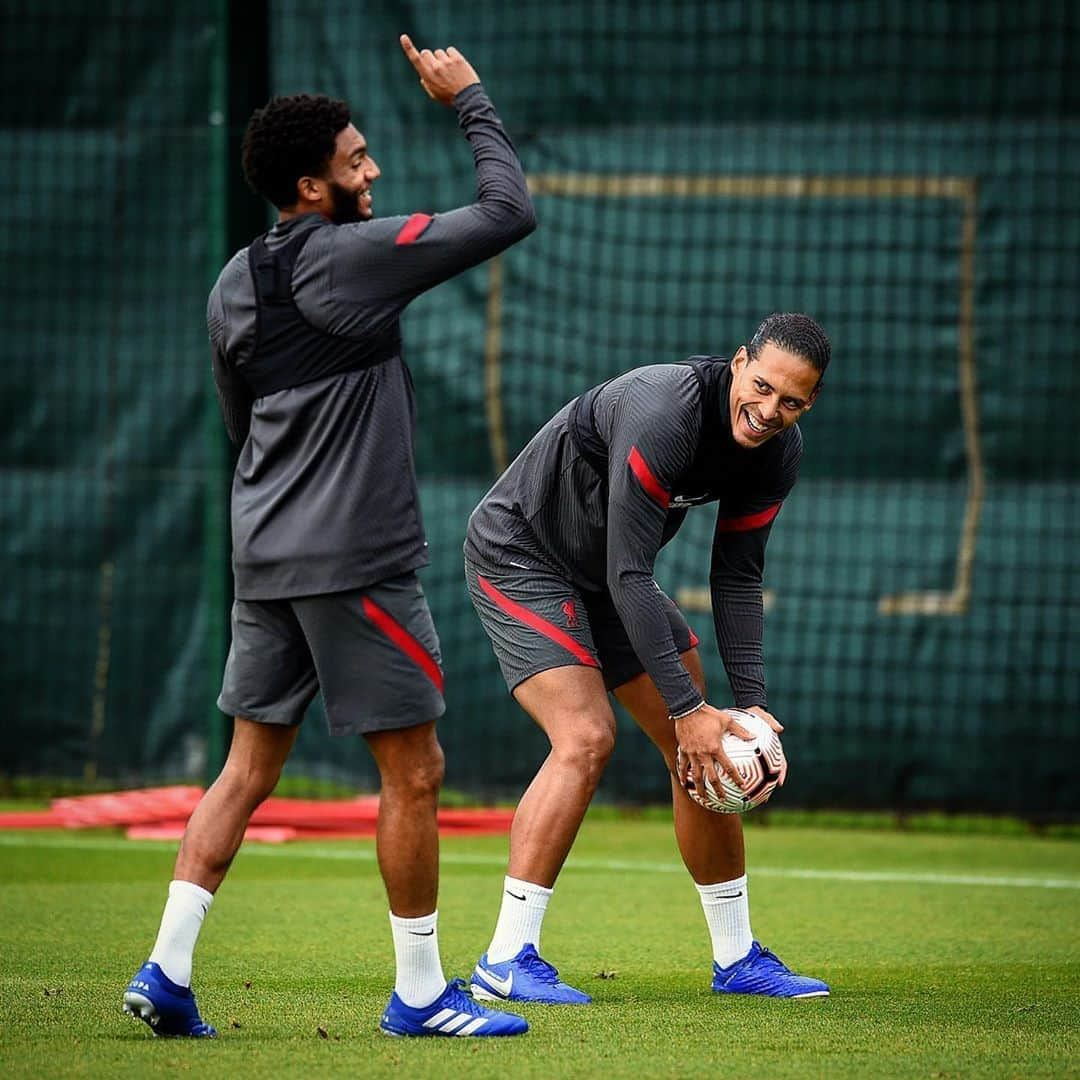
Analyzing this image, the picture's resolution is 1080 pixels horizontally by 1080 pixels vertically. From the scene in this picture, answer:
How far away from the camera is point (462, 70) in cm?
431

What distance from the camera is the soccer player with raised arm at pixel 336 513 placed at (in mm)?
4113

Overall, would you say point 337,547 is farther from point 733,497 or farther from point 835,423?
point 835,423

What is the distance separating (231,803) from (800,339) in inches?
68.2

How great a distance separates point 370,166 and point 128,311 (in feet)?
19.8

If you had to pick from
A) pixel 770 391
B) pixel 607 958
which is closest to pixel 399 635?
pixel 770 391

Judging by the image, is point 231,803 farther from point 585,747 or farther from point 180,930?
point 585,747

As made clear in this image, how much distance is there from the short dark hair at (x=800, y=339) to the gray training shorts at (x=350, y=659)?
3.59 feet

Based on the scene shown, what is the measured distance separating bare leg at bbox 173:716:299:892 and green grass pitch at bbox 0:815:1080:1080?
0.38 m

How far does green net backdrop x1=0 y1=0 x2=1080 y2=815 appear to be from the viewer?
29.9 ft

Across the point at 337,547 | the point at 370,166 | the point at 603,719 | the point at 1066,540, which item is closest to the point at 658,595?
the point at 603,719

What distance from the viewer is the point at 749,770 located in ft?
15.3

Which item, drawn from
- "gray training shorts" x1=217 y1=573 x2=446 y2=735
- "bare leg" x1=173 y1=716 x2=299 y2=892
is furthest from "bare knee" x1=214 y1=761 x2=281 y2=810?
"gray training shorts" x1=217 y1=573 x2=446 y2=735

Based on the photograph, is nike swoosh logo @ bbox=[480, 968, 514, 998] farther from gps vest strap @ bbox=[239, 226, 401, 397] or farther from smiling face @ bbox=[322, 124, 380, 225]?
smiling face @ bbox=[322, 124, 380, 225]

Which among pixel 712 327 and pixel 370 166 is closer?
pixel 370 166
